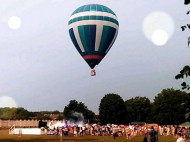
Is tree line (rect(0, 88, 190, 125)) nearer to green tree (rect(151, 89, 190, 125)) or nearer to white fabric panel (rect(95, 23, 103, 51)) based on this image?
green tree (rect(151, 89, 190, 125))

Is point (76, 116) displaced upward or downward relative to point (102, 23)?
downward

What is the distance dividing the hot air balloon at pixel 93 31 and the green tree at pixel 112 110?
53.2 meters

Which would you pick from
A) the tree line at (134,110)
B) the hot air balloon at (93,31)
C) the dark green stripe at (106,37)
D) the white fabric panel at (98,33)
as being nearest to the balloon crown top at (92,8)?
the hot air balloon at (93,31)

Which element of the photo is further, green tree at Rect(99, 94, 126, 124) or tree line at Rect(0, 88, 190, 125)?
green tree at Rect(99, 94, 126, 124)

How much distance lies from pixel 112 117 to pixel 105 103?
504 cm

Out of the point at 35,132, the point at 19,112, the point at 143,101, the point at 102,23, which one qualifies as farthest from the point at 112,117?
the point at 19,112

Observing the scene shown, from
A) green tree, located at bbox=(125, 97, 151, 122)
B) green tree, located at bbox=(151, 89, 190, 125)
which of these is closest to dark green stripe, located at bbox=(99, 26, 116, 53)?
green tree, located at bbox=(151, 89, 190, 125)

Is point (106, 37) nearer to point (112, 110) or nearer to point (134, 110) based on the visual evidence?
point (112, 110)

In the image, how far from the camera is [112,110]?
109688 mm

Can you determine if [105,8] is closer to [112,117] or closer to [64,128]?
[64,128]

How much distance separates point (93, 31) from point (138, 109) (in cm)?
7721

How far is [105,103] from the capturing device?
367ft

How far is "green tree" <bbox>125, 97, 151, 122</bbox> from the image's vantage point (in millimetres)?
127062

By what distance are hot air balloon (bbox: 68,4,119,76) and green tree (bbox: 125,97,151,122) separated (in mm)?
71185
